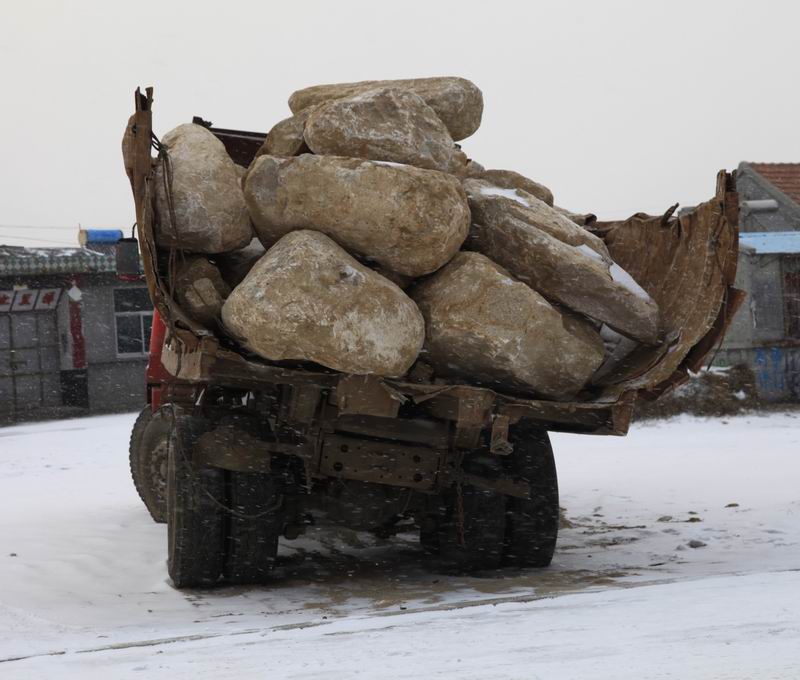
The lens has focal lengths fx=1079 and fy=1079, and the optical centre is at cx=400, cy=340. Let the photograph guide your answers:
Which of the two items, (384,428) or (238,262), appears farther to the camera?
(238,262)

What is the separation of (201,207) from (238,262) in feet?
1.30

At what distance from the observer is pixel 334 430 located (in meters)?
5.53

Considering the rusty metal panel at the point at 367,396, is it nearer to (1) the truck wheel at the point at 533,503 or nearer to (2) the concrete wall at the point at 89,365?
(1) the truck wheel at the point at 533,503

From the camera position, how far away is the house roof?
16.5 m

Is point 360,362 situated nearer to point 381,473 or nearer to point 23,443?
point 381,473

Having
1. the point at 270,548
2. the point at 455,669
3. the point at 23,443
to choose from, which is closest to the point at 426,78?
the point at 270,548

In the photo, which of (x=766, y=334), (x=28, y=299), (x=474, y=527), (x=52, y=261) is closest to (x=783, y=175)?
(x=766, y=334)

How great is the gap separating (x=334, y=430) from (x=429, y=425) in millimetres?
492

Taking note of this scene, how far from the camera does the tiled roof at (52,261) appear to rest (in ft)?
63.7

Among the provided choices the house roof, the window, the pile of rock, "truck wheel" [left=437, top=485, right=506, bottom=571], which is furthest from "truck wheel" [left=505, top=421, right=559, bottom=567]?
the window

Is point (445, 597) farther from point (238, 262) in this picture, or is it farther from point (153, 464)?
point (153, 464)

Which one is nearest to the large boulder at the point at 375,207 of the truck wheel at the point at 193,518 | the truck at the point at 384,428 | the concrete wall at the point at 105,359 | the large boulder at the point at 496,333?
the large boulder at the point at 496,333

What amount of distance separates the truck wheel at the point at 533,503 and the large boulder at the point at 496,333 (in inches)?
37.6

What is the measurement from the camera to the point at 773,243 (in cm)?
1686
